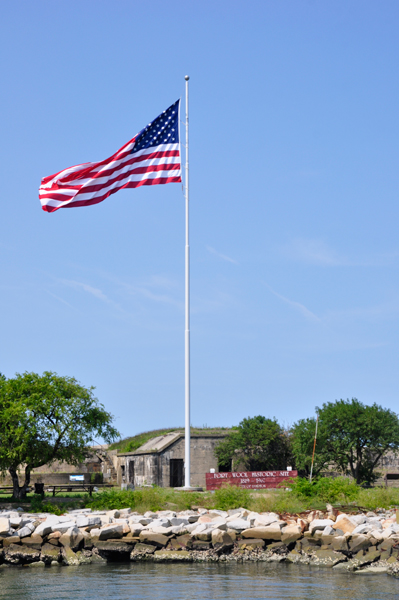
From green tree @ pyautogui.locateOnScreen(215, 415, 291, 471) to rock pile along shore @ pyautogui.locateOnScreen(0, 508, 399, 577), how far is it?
71.2 feet

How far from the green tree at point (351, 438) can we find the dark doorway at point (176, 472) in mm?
8310

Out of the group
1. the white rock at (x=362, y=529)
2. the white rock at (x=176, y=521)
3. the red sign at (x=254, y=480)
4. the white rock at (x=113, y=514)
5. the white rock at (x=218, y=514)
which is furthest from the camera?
the red sign at (x=254, y=480)

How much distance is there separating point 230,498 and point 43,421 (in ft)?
34.4

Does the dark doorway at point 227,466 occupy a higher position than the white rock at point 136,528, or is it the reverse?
the dark doorway at point 227,466

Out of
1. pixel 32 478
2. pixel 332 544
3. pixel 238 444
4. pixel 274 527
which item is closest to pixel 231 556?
pixel 274 527

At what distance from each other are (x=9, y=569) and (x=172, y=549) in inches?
197

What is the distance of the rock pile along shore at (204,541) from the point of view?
19109 millimetres

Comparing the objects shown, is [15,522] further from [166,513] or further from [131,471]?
[131,471]

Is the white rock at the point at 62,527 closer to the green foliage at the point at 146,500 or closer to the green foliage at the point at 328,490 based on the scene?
the green foliage at the point at 146,500

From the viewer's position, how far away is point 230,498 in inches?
999

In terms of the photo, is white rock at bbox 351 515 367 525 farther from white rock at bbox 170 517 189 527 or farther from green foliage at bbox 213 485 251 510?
white rock at bbox 170 517 189 527

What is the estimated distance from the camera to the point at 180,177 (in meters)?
27.0

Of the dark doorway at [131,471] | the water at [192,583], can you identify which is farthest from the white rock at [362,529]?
the dark doorway at [131,471]

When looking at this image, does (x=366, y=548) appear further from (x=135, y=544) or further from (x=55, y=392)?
(x=55, y=392)
